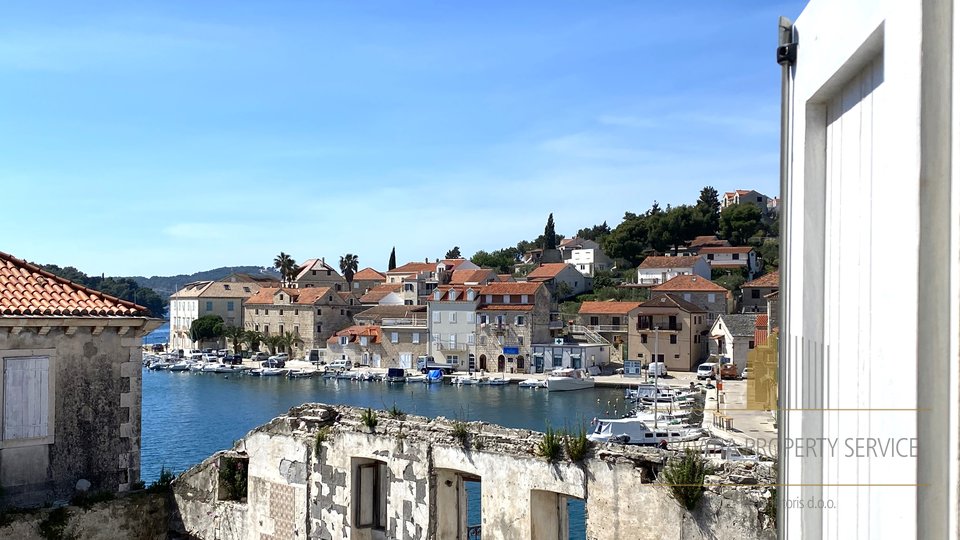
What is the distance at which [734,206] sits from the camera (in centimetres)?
10400

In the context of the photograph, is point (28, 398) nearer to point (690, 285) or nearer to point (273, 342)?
point (690, 285)

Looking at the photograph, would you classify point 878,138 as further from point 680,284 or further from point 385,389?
point 680,284

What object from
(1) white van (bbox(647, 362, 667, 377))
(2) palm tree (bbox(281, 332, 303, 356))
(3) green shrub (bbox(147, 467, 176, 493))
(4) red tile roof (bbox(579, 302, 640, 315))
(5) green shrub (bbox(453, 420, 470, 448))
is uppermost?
(4) red tile roof (bbox(579, 302, 640, 315))

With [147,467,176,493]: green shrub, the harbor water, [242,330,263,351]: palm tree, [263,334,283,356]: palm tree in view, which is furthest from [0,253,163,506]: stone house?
[242,330,263,351]: palm tree

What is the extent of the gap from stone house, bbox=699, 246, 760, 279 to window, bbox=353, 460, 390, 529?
79286 mm

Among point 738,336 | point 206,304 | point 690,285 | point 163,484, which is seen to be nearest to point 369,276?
point 206,304

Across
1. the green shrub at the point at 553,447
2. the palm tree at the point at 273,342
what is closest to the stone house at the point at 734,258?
the palm tree at the point at 273,342

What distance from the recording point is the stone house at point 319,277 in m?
105

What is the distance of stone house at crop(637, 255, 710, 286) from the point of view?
8300cm

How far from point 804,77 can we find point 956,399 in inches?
69.3

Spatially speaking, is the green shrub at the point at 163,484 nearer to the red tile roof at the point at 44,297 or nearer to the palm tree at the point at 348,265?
the red tile roof at the point at 44,297

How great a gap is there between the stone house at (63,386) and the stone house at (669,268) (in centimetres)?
7178

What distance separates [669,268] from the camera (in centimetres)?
8425

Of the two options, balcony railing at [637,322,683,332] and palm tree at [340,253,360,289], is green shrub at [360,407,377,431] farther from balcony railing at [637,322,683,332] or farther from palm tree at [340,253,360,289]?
palm tree at [340,253,360,289]
